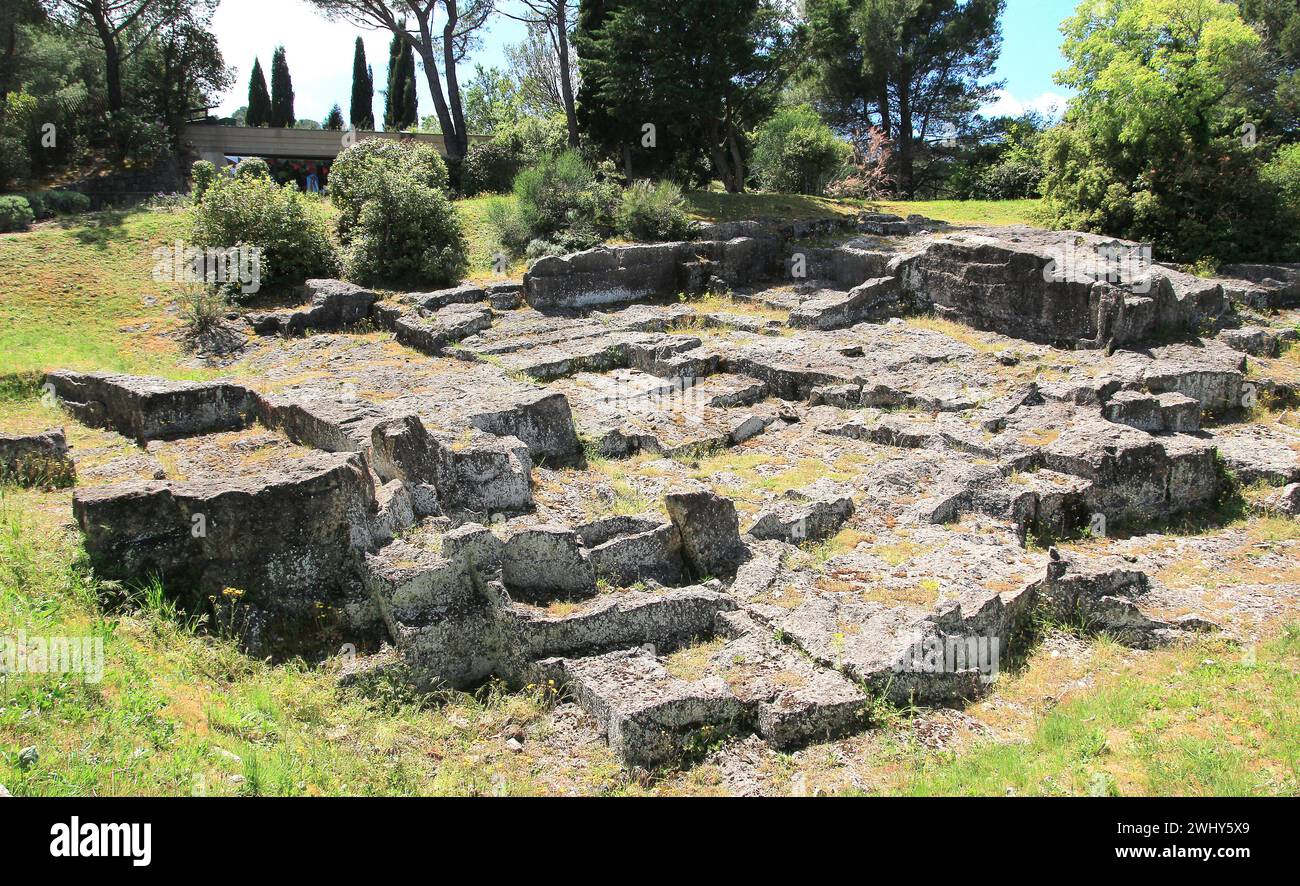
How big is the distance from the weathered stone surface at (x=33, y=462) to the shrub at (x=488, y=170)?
20286 millimetres

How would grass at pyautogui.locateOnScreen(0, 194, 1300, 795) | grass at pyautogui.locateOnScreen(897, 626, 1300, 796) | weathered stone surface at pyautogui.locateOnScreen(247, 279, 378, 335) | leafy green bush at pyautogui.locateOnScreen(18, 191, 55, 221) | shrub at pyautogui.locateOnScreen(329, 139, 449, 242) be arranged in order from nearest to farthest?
1. grass at pyautogui.locateOnScreen(0, 194, 1300, 795)
2. grass at pyautogui.locateOnScreen(897, 626, 1300, 796)
3. weathered stone surface at pyautogui.locateOnScreen(247, 279, 378, 335)
4. shrub at pyautogui.locateOnScreen(329, 139, 449, 242)
5. leafy green bush at pyautogui.locateOnScreen(18, 191, 55, 221)

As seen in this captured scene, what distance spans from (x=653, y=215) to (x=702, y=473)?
38.3 ft

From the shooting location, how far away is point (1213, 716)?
710 centimetres

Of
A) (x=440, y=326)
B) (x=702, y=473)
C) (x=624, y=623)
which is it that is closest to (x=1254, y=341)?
(x=702, y=473)

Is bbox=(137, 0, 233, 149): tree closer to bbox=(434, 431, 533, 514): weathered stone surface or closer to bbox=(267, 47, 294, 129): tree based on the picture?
bbox=(267, 47, 294, 129): tree

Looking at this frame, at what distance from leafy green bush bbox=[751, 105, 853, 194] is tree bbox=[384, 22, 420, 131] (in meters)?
26.8

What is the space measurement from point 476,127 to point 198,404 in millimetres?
46143

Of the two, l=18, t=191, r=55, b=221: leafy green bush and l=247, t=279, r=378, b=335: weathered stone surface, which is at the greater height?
l=18, t=191, r=55, b=221: leafy green bush

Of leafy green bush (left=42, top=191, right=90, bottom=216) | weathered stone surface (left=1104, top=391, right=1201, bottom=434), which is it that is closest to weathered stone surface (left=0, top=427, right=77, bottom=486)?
weathered stone surface (left=1104, top=391, right=1201, bottom=434)

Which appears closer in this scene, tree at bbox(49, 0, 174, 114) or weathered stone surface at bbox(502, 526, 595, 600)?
weathered stone surface at bbox(502, 526, 595, 600)

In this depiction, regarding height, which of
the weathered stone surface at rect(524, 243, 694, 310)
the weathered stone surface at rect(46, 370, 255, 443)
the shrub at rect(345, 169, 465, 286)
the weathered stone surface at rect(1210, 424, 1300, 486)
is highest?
the shrub at rect(345, 169, 465, 286)

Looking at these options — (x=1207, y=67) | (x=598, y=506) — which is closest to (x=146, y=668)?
(x=598, y=506)

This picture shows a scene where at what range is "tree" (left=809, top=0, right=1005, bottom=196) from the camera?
38000mm

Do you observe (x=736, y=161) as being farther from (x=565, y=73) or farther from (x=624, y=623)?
(x=624, y=623)
